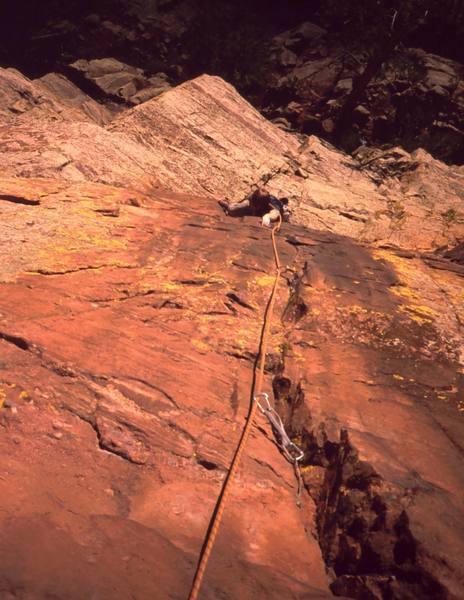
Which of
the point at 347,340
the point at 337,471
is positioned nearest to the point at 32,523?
the point at 337,471

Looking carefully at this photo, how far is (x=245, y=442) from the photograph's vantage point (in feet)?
10.2

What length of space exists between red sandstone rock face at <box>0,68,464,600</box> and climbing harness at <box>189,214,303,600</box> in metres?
0.07

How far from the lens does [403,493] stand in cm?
250

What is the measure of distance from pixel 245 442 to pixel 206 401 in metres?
0.48

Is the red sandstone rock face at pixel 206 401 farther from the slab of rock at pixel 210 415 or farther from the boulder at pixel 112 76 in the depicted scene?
the boulder at pixel 112 76

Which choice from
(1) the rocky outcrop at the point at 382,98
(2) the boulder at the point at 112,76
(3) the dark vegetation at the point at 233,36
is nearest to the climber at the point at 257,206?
(1) the rocky outcrop at the point at 382,98

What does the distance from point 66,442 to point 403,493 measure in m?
2.16

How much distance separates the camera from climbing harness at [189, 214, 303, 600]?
6.83 feet

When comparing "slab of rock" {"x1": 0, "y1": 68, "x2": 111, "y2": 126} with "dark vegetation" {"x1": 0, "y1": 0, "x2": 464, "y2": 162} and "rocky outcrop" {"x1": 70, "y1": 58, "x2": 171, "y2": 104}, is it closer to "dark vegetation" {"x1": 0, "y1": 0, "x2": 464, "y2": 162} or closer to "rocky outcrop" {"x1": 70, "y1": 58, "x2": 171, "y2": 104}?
"rocky outcrop" {"x1": 70, "y1": 58, "x2": 171, "y2": 104}

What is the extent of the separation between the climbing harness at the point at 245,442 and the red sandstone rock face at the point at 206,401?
0.07 metres

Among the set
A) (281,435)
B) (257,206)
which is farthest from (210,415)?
(257,206)

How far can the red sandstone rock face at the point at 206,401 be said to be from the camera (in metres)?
2.11

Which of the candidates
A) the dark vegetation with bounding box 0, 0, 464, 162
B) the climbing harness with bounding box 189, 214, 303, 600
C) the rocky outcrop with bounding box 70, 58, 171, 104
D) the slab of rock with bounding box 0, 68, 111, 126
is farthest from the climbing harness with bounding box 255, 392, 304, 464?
the rocky outcrop with bounding box 70, 58, 171, 104

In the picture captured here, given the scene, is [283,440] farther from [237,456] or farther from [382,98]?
[382,98]
